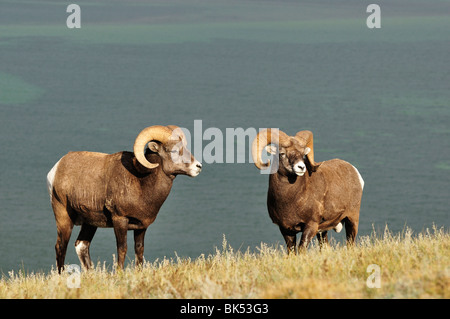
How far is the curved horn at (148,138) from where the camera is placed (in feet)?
43.1

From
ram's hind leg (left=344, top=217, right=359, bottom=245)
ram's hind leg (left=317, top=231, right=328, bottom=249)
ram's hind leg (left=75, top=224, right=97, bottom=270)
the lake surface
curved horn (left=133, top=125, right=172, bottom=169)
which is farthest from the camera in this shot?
the lake surface

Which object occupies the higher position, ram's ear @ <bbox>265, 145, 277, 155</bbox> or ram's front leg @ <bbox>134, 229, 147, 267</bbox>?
ram's ear @ <bbox>265, 145, 277, 155</bbox>

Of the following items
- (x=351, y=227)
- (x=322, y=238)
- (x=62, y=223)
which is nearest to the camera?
(x=62, y=223)

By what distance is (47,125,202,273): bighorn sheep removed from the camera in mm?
13180

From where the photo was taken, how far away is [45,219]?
56.1 meters

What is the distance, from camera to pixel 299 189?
13461mm

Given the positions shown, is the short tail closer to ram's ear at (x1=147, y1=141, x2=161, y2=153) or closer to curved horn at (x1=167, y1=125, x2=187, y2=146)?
curved horn at (x1=167, y1=125, x2=187, y2=146)

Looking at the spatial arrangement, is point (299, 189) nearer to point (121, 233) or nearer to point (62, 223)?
point (121, 233)

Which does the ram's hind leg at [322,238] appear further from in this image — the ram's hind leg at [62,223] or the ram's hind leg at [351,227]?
the ram's hind leg at [62,223]

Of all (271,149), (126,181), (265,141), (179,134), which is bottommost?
(126,181)

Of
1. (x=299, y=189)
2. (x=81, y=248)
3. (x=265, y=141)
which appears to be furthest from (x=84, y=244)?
(x=299, y=189)

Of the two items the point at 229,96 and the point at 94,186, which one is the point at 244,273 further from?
the point at 229,96

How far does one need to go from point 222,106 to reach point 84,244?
59.0 m

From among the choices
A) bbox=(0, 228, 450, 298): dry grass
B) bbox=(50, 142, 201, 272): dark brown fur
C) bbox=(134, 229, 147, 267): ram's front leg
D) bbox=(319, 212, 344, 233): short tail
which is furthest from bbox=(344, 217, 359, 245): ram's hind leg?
bbox=(134, 229, 147, 267): ram's front leg
